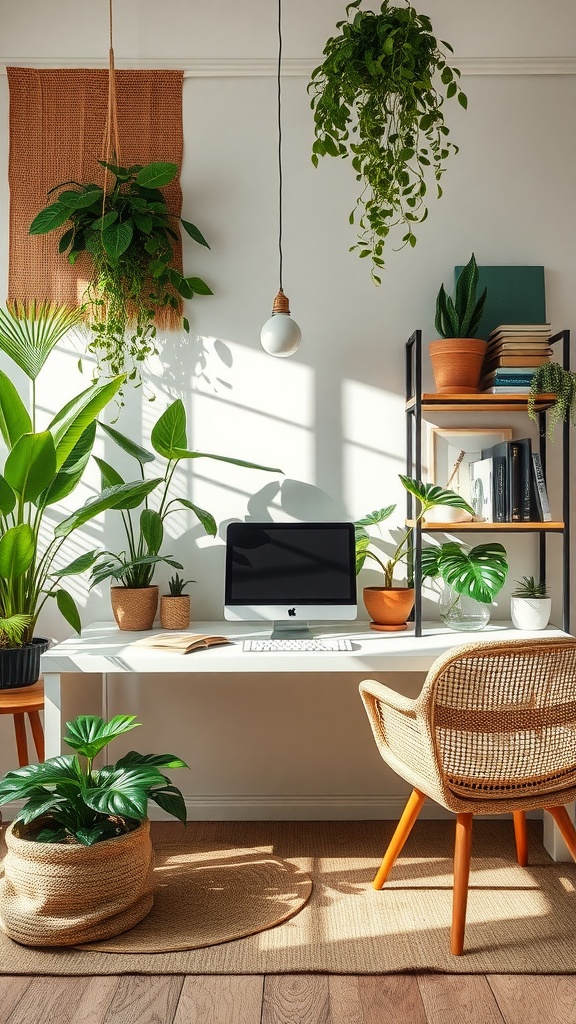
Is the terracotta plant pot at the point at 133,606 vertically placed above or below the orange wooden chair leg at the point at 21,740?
above

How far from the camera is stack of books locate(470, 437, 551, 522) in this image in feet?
9.31

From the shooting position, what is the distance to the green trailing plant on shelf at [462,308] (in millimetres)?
2932

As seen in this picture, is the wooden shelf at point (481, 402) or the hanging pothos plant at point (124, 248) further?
the hanging pothos plant at point (124, 248)

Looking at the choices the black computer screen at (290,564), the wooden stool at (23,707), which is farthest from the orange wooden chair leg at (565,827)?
the wooden stool at (23,707)

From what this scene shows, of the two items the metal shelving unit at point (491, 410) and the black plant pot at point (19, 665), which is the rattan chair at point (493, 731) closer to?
the metal shelving unit at point (491, 410)

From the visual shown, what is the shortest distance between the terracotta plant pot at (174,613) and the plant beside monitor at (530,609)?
116 cm

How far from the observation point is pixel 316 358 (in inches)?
125

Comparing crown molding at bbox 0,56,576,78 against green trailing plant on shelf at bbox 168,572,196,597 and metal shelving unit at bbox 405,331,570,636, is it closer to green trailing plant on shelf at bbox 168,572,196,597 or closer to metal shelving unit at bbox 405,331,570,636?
metal shelving unit at bbox 405,331,570,636

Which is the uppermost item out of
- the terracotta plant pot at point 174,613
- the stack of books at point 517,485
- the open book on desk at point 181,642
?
the stack of books at point 517,485

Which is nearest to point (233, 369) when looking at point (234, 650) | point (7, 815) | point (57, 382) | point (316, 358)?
point (316, 358)

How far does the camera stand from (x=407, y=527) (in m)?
3.11

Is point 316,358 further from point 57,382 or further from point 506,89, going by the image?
point 506,89

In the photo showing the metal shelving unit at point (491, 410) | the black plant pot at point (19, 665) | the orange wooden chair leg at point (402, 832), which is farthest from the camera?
the metal shelving unit at point (491, 410)

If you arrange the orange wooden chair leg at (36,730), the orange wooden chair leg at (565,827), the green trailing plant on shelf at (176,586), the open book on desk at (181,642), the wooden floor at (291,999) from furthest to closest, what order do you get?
the green trailing plant on shelf at (176,586)
the orange wooden chair leg at (36,730)
the open book on desk at (181,642)
the orange wooden chair leg at (565,827)
the wooden floor at (291,999)
